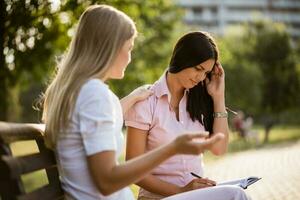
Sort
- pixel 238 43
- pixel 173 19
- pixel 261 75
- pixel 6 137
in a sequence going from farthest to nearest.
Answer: pixel 238 43, pixel 261 75, pixel 173 19, pixel 6 137

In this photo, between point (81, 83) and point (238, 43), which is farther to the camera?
point (238, 43)

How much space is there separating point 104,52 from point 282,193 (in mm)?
8065

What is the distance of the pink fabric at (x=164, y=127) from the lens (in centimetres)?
389

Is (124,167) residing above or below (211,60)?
below

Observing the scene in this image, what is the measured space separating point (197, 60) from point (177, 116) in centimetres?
37

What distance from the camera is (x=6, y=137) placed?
247 cm

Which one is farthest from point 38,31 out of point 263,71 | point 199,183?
point 263,71

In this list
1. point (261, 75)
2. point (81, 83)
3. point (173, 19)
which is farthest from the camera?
point (261, 75)

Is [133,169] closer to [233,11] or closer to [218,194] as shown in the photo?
[218,194]

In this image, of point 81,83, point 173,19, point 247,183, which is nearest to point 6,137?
point 81,83

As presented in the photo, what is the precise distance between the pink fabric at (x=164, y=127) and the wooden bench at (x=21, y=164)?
1.02 m

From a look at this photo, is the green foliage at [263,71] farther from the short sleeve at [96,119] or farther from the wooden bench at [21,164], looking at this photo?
the short sleeve at [96,119]

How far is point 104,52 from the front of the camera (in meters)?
2.74

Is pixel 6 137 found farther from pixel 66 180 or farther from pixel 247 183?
pixel 247 183
